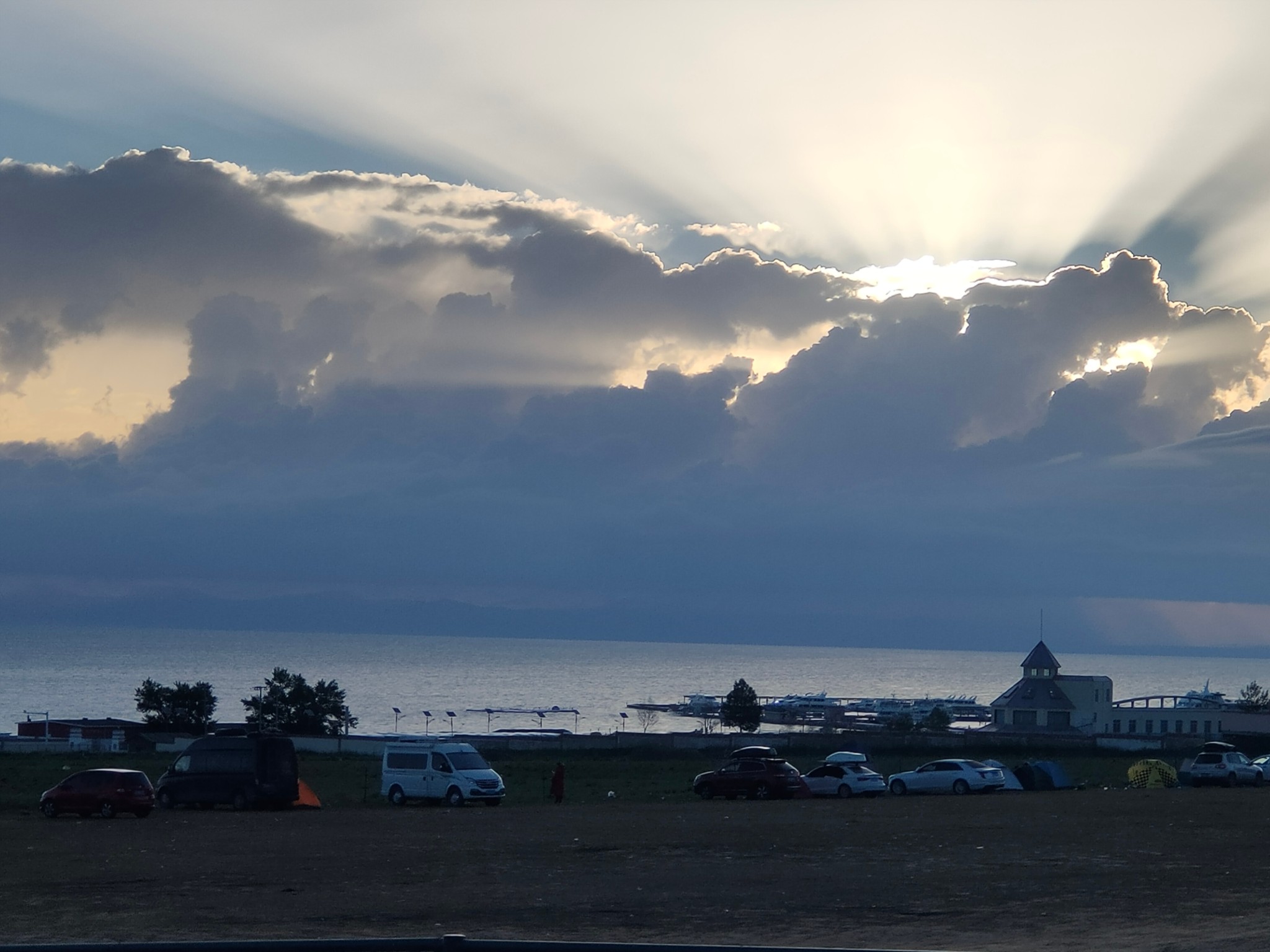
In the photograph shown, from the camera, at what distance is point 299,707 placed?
95.4m

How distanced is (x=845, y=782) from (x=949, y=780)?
3.77m

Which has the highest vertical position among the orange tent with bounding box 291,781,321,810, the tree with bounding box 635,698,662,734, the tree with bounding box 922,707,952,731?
the orange tent with bounding box 291,781,321,810

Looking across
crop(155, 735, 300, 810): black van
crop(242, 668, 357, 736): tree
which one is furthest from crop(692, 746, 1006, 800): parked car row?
crop(242, 668, 357, 736): tree

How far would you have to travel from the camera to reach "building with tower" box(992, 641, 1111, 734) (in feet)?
371

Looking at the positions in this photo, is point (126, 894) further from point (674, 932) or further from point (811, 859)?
point (811, 859)

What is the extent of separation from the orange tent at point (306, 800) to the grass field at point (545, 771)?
1.31 m

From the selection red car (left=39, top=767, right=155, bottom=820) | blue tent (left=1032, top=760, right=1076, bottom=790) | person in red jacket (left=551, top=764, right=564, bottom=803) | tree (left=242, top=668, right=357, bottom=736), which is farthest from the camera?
tree (left=242, top=668, right=357, bottom=736)

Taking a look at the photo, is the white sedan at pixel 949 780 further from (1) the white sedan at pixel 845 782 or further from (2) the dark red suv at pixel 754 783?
(2) the dark red suv at pixel 754 783

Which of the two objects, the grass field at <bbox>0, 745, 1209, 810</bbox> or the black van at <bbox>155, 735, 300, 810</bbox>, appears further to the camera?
the grass field at <bbox>0, 745, 1209, 810</bbox>

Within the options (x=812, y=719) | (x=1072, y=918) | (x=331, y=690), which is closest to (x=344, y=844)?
(x=1072, y=918)

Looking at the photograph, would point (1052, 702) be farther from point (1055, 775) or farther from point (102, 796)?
point (102, 796)

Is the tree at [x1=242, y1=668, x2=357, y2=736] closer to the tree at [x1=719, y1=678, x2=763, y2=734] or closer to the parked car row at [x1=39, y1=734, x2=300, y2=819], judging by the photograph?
the tree at [x1=719, y1=678, x2=763, y2=734]

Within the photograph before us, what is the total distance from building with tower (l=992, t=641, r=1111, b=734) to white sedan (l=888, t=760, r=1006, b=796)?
225 feet

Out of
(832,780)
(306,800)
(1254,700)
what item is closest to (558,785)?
(306,800)
